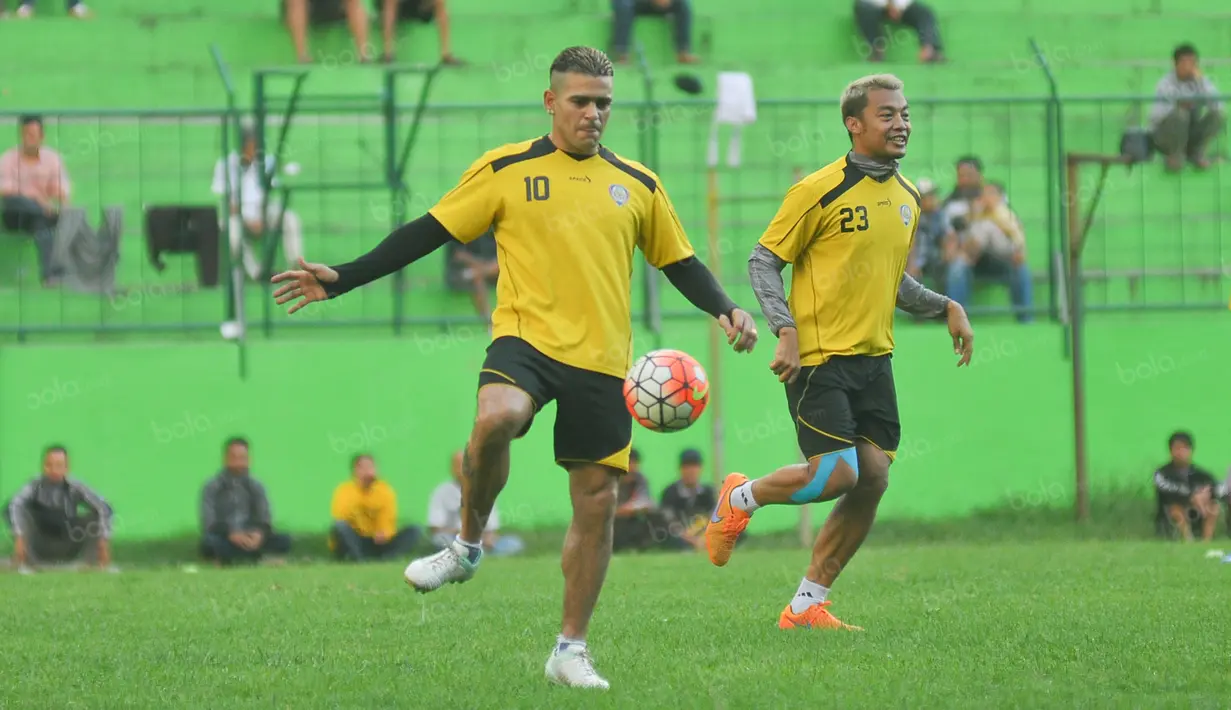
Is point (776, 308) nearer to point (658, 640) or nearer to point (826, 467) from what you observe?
point (826, 467)

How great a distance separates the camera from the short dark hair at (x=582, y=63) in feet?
22.2

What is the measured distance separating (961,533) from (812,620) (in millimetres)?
7920

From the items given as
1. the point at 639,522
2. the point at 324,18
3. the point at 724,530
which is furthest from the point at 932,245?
the point at 724,530

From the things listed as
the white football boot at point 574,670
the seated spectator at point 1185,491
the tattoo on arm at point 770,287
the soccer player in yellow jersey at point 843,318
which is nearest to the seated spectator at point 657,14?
the seated spectator at point 1185,491

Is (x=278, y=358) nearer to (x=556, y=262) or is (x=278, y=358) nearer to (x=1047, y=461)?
(x=1047, y=461)

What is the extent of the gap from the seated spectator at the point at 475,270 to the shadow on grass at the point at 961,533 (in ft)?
7.24

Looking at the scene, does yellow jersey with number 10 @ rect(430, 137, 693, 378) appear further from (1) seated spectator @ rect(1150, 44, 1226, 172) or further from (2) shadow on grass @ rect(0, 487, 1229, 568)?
(1) seated spectator @ rect(1150, 44, 1226, 172)

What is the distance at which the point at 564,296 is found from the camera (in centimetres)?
676

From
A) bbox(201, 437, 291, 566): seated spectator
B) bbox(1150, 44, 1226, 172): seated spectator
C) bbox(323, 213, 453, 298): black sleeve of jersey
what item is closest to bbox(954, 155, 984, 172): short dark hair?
bbox(1150, 44, 1226, 172): seated spectator

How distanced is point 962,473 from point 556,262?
10.3 m

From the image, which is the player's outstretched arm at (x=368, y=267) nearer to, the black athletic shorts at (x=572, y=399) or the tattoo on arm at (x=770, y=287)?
the black athletic shorts at (x=572, y=399)

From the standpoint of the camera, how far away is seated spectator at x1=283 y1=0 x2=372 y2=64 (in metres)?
19.0

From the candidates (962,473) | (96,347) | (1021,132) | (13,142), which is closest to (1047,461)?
(962,473)

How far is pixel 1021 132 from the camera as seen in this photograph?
17125mm
